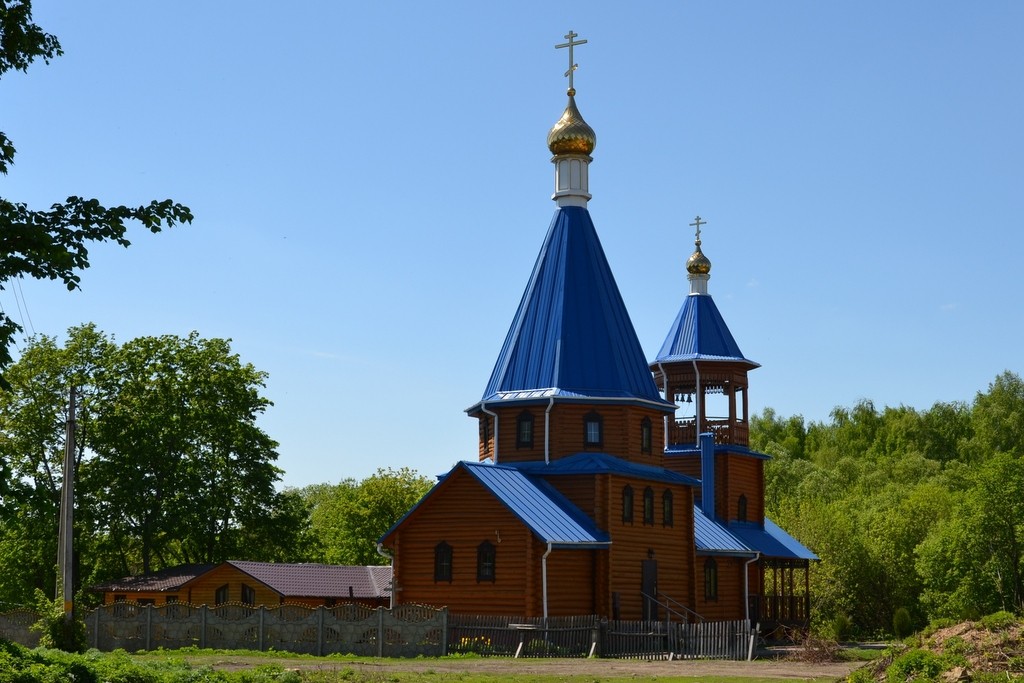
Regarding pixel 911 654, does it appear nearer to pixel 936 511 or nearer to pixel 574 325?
pixel 574 325

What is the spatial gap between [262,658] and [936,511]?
36.8 m

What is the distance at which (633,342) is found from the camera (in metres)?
38.6

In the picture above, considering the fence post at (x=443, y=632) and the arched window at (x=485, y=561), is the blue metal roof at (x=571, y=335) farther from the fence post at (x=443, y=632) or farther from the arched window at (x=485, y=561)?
the fence post at (x=443, y=632)

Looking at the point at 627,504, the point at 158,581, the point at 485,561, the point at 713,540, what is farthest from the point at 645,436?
the point at 158,581

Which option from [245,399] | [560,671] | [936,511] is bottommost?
[560,671]

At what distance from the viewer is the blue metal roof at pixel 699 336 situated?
46.2 meters

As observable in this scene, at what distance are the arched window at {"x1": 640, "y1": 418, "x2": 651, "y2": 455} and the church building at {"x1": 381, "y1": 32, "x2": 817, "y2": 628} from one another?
59 millimetres

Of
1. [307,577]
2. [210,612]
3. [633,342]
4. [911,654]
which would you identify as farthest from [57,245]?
[307,577]

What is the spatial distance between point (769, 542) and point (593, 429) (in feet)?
39.2

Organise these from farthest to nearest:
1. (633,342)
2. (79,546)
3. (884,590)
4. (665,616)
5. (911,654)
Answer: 1. (884,590)
2. (79,546)
3. (633,342)
4. (665,616)
5. (911,654)

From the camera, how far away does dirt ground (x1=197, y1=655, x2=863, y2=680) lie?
79.8ft

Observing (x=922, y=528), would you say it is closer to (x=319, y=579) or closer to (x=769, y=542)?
(x=769, y=542)

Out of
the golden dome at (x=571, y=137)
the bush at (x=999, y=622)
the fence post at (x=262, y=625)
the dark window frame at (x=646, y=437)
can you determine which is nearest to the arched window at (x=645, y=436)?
the dark window frame at (x=646, y=437)

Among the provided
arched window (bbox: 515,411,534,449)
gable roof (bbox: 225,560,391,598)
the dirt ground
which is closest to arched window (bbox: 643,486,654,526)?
arched window (bbox: 515,411,534,449)
